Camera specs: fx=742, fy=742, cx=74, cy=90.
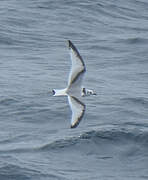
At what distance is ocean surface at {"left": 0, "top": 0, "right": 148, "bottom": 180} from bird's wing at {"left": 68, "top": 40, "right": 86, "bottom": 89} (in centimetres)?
191

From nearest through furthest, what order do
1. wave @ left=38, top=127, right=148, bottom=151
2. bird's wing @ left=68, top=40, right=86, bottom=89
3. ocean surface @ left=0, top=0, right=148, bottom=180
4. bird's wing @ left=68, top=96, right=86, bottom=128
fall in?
bird's wing @ left=68, top=40, right=86, bottom=89, bird's wing @ left=68, top=96, right=86, bottom=128, ocean surface @ left=0, top=0, right=148, bottom=180, wave @ left=38, top=127, right=148, bottom=151

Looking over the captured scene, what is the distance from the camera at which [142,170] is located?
17.0 m

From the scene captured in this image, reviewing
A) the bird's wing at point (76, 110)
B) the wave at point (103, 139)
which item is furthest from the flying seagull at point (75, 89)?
the wave at point (103, 139)

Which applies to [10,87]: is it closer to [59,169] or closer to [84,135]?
[84,135]

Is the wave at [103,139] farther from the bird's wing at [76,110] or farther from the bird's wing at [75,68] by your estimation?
the bird's wing at [75,68]

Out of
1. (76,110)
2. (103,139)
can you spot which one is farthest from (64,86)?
(76,110)

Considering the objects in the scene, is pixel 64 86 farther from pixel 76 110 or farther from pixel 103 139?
pixel 76 110

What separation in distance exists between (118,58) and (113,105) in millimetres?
4921

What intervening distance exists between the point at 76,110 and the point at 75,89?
620 mm

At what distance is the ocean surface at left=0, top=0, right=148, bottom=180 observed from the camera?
56.8 feet

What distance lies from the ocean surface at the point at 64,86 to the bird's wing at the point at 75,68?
6.27 ft

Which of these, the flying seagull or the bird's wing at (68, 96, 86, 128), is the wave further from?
the bird's wing at (68, 96, 86, 128)

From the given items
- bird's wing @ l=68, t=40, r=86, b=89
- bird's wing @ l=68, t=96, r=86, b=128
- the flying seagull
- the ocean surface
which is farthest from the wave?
bird's wing @ l=68, t=40, r=86, b=89

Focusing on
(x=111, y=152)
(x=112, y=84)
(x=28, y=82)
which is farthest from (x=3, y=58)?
(x=111, y=152)
